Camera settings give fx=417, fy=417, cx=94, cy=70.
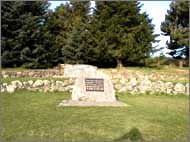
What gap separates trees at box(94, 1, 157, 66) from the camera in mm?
29812

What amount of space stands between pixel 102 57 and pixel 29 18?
20.2ft

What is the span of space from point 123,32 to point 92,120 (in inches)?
854

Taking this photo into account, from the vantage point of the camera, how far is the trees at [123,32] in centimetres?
2981

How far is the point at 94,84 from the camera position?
12.5 meters

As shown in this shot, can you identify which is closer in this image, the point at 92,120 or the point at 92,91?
the point at 92,120

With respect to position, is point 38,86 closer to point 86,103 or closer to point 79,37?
point 86,103

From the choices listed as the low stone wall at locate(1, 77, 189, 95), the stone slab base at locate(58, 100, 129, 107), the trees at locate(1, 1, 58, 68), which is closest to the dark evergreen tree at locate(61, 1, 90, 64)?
the trees at locate(1, 1, 58, 68)

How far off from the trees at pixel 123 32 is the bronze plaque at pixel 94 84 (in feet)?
55.8

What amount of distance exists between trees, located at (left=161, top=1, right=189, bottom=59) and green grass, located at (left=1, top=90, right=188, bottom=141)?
18168 millimetres

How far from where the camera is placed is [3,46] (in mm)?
26984

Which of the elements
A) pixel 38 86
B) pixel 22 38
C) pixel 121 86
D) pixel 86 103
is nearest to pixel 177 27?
pixel 22 38

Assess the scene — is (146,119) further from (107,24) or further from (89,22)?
(89,22)

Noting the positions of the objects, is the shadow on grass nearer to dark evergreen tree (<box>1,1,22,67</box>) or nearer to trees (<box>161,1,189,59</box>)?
dark evergreen tree (<box>1,1,22,67</box>)

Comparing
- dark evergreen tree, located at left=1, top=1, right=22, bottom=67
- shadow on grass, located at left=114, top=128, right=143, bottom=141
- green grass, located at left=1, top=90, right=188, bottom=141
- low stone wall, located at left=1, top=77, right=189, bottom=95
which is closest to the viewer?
shadow on grass, located at left=114, top=128, right=143, bottom=141
